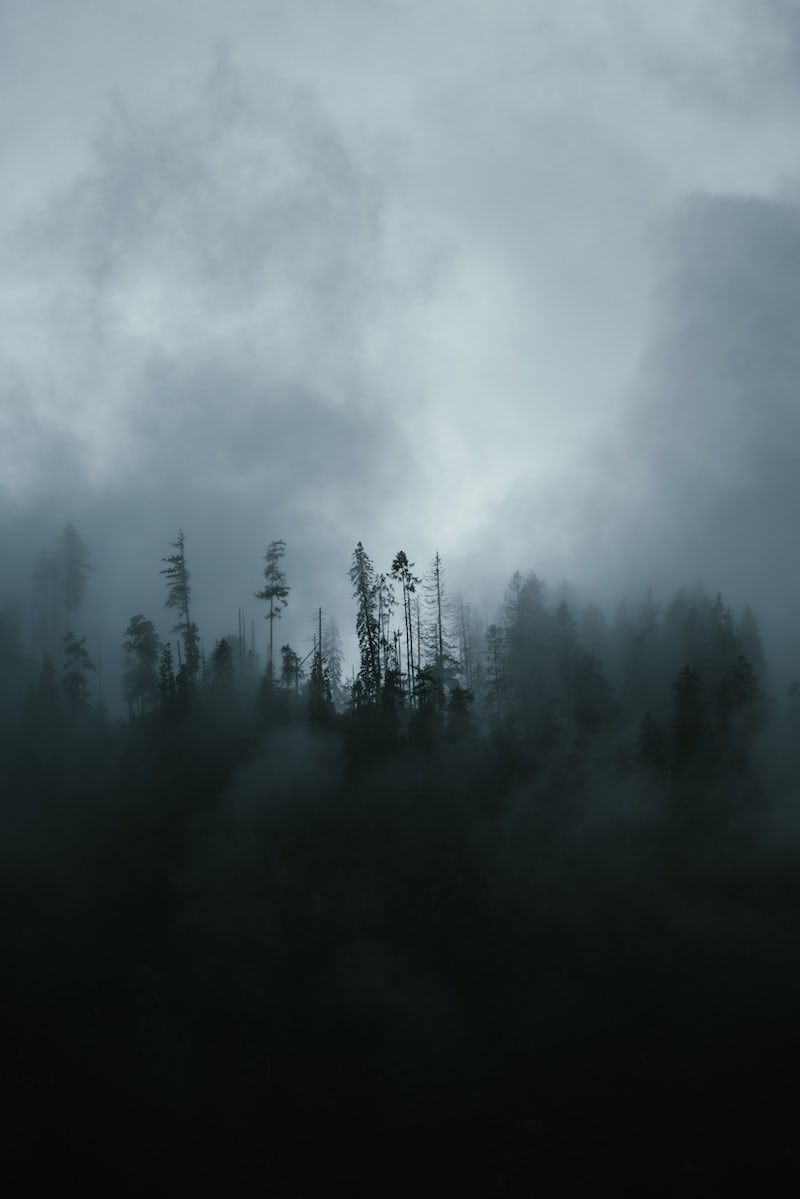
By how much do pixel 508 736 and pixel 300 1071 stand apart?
37.6 m

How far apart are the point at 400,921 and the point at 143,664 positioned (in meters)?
47.2

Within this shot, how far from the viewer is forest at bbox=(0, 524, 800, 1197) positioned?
41.3 m

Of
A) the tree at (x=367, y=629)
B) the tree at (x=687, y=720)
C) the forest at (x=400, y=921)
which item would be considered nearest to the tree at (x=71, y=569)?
the forest at (x=400, y=921)

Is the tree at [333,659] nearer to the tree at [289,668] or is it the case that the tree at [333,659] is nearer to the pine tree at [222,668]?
the tree at [289,668]

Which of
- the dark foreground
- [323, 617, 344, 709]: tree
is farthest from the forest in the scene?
[323, 617, 344, 709]: tree

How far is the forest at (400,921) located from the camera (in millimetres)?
41312

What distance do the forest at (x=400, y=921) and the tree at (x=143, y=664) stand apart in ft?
2.50

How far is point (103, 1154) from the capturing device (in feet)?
130

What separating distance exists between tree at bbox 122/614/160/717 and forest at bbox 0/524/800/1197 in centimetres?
76

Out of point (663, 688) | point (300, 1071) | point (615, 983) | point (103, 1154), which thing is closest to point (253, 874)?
point (300, 1071)

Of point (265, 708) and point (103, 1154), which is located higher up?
point (265, 708)

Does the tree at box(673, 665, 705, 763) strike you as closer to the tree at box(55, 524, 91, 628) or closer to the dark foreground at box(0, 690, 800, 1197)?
the dark foreground at box(0, 690, 800, 1197)

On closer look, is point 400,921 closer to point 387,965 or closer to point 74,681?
point 387,965

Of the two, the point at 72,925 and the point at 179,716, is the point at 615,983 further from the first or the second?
the point at 179,716
